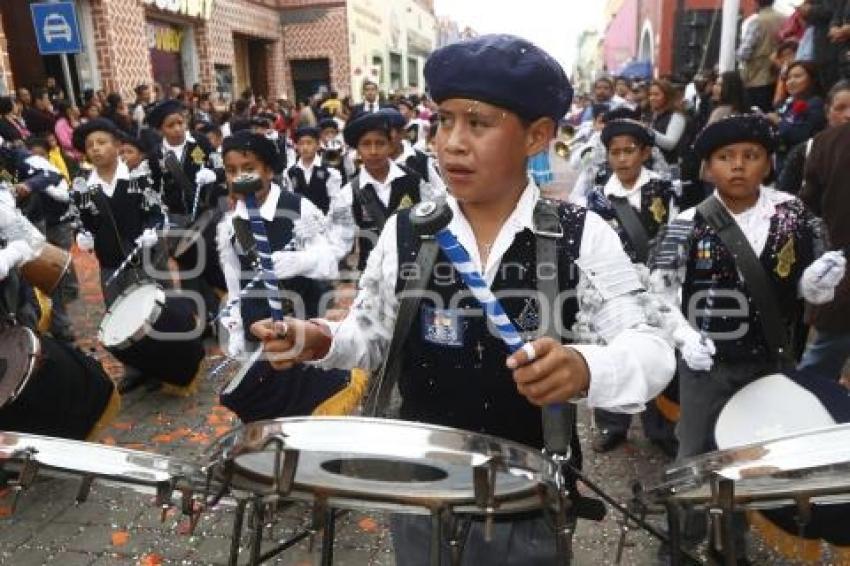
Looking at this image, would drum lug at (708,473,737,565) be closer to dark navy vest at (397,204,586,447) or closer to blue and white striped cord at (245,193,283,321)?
dark navy vest at (397,204,586,447)

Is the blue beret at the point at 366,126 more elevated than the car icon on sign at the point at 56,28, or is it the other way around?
the car icon on sign at the point at 56,28

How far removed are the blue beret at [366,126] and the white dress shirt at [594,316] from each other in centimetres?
341

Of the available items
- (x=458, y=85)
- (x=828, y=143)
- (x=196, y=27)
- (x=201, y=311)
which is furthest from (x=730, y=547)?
(x=196, y=27)

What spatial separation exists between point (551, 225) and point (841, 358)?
10.0ft

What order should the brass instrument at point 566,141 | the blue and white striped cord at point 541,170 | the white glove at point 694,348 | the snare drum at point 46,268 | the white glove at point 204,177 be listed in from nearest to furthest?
the white glove at point 694,348 → the snare drum at point 46,268 → the white glove at point 204,177 → the blue and white striped cord at point 541,170 → the brass instrument at point 566,141

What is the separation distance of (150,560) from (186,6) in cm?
1698

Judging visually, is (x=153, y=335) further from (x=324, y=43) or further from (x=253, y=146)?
(x=324, y=43)

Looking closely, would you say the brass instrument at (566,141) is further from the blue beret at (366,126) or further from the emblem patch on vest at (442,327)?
the emblem patch on vest at (442,327)

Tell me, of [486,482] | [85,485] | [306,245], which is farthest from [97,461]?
[306,245]

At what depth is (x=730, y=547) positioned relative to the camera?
1440 mm

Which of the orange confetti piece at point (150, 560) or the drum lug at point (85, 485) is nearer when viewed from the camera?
the drum lug at point (85, 485)

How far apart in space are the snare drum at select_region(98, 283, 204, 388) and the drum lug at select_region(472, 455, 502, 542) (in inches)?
155

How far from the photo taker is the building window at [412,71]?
46359 millimetres

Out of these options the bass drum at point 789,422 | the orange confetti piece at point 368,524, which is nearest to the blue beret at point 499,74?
the bass drum at point 789,422
